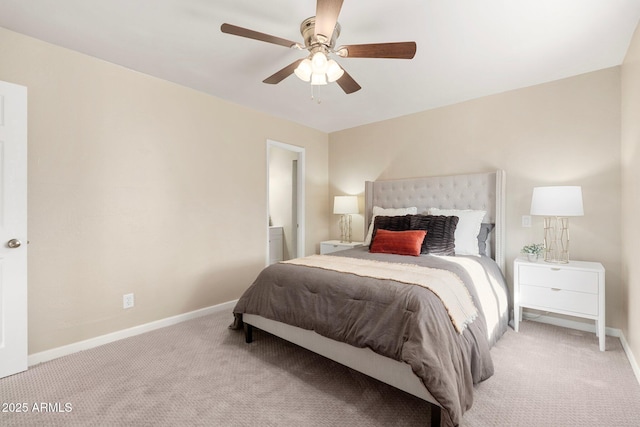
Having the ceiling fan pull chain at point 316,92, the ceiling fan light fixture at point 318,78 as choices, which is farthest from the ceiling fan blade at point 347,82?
the ceiling fan pull chain at point 316,92

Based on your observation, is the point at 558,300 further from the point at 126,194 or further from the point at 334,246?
the point at 126,194

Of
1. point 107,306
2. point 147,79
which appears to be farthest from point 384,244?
point 147,79

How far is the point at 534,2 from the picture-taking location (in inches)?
71.1

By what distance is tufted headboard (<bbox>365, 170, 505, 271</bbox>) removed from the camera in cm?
307

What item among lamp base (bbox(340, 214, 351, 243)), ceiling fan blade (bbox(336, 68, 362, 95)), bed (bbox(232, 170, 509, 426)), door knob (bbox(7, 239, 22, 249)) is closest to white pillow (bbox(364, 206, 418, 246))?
bed (bbox(232, 170, 509, 426))

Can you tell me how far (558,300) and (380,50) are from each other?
2.56 meters

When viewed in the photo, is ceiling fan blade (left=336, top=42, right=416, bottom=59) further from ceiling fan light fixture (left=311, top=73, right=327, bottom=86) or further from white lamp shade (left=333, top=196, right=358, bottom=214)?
white lamp shade (left=333, top=196, right=358, bottom=214)

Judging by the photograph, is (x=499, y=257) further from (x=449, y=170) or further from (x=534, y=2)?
(x=534, y=2)

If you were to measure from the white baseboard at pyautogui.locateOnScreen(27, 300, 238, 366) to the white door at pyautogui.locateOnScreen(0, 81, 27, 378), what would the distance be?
0.16 meters

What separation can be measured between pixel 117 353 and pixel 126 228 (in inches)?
42.0

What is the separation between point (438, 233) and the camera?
9.77ft

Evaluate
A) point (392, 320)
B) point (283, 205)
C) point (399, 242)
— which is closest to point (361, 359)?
point (392, 320)

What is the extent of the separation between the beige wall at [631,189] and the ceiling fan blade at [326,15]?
220 cm

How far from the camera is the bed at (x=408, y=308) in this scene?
5.00ft
